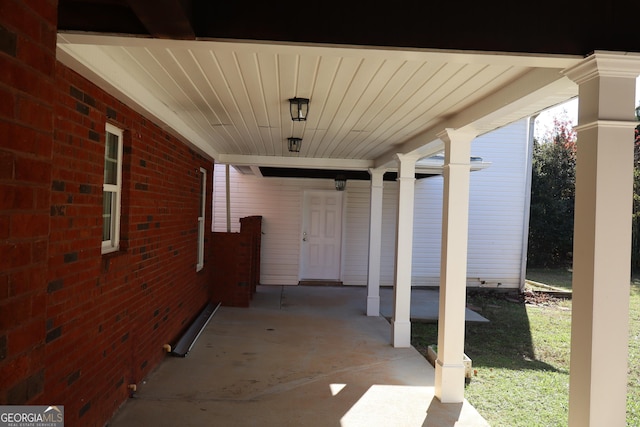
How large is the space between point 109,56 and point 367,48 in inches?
69.4

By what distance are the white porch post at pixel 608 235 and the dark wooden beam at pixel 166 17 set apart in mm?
1902

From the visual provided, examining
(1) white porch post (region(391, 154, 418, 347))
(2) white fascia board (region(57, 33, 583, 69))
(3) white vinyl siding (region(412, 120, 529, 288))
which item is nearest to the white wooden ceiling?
(2) white fascia board (region(57, 33, 583, 69))

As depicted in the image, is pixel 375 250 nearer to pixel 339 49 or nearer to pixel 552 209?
pixel 339 49

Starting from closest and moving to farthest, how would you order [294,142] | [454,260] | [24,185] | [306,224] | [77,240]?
[24,185] < [77,240] < [454,260] < [294,142] < [306,224]

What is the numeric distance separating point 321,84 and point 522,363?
4.71 meters

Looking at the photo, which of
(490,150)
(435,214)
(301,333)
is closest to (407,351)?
(301,333)

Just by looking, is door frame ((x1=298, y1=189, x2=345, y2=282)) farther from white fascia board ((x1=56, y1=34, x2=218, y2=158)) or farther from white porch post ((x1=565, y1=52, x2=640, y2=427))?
white porch post ((x1=565, y1=52, x2=640, y2=427))

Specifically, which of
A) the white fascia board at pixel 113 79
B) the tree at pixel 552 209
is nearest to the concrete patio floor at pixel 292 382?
the white fascia board at pixel 113 79

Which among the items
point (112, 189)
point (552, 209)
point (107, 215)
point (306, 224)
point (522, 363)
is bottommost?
point (522, 363)

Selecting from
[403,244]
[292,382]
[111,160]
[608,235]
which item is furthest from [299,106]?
[403,244]

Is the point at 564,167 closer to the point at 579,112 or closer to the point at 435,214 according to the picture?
the point at 435,214

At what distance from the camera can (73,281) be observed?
2926 millimetres

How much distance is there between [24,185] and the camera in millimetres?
1203

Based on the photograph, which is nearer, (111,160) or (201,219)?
(111,160)
